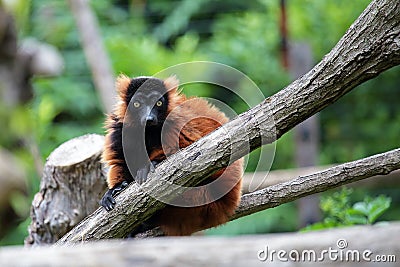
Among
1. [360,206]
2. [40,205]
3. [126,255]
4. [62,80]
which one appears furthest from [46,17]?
[126,255]

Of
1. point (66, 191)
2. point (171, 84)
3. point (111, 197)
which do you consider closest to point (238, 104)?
point (66, 191)

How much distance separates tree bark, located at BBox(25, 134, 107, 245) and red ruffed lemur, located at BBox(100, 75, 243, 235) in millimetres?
350

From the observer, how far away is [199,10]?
777cm

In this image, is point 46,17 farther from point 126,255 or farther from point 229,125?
point 126,255

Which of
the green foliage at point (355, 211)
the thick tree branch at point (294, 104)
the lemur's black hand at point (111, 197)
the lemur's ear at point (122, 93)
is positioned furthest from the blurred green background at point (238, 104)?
the thick tree branch at point (294, 104)

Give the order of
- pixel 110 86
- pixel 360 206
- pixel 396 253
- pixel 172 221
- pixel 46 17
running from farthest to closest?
pixel 46 17
pixel 110 86
pixel 360 206
pixel 172 221
pixel 396 253

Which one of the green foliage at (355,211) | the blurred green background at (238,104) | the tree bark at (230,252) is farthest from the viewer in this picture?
the blurred green background at (238,104)

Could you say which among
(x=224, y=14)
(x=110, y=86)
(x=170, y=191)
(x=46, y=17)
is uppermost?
(x=224, y=14)

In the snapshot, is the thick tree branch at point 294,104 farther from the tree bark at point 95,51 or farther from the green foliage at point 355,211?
the tree bark at point 95,51

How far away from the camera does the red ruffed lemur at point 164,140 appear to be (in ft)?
7.45

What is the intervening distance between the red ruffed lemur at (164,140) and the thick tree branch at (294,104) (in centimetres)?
20

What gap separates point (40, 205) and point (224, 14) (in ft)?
17.1

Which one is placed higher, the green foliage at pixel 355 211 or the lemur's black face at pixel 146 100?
the lemur's black face at pixel 146 100

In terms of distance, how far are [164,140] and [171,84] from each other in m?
0.26
